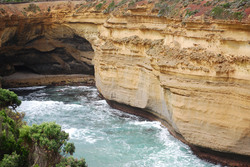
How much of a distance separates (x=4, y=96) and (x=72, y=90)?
1582 centimetres

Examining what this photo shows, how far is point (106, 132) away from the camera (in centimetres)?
2545

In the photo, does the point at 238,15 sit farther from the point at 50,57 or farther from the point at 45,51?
the point at 50,57

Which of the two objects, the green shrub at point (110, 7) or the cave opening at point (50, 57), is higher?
the green shrub at point (110, 7)

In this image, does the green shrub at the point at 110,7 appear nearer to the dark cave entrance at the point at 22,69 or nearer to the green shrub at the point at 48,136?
→ the dark cave entrance at the point at 22,69

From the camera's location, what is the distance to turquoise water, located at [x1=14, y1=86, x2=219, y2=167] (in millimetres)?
20989

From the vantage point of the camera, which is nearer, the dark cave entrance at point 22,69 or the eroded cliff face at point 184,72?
the eroded cliff face at point 184,72

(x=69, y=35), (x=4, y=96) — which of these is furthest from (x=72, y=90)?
(x=4, y=96)

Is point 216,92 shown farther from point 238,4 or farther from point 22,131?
point 22,131

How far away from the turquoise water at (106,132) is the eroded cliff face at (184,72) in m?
1.24

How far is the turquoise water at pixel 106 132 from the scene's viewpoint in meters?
21.0

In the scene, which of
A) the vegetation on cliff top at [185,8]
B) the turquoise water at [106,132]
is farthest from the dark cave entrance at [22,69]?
the vegetation on cliff top at [185,8]

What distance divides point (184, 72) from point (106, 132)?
310 inches

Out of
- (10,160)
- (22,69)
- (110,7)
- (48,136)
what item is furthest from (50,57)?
(10,160)

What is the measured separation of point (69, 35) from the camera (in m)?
39.3
